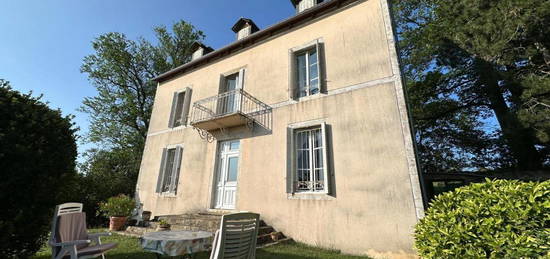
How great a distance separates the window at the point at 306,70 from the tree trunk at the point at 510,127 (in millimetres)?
6444

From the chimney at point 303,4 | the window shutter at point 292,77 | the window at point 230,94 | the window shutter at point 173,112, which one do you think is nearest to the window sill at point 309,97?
the window shutter at point 292,77

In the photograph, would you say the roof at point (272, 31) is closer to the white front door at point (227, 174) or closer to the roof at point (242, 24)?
the roof at point (242, 24)

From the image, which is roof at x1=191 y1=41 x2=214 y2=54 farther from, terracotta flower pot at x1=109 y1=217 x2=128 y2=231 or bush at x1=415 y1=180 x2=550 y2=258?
bush at x1=415 y1=180 x2=550 y2=258

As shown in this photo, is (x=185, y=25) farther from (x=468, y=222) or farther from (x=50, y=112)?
(x=468, y=222)

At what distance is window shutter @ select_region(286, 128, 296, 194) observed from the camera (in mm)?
6023

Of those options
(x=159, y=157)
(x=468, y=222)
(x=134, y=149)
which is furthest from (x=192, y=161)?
(x=134, y=149)

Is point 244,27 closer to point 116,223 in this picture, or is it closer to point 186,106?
point 186,106

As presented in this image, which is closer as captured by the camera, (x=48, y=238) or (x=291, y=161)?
(x=48, y=238)

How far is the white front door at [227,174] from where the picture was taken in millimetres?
7195

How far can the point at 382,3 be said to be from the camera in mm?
6098

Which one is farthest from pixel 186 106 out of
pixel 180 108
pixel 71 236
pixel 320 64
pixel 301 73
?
pixel 71 236

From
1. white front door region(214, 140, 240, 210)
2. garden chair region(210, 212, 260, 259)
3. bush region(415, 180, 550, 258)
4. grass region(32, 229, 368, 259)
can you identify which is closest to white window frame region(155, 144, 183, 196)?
white front door region(214, 140, 240, 210)

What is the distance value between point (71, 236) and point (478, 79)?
1390 centimetres

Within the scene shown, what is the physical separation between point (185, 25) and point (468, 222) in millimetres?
20396
